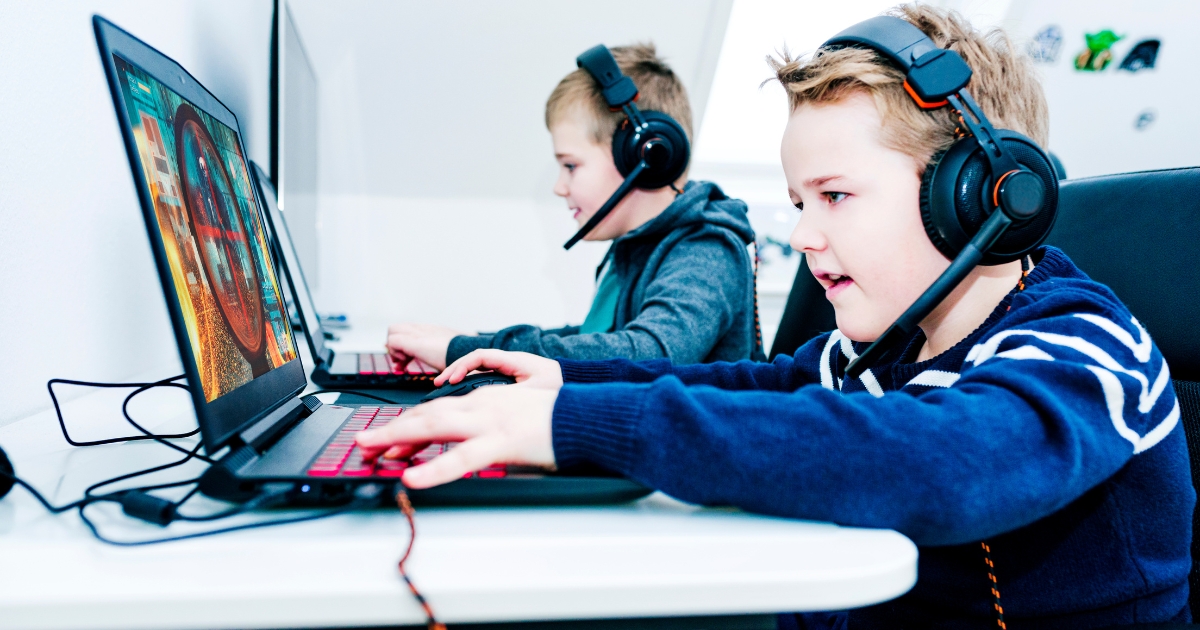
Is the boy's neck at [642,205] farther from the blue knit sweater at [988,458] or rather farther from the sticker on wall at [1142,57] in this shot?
the sticker on wall at [1142,57]

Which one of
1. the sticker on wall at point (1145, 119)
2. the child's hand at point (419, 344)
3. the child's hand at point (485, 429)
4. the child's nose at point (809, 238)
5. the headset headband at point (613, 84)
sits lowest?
the child's hand at point (419, 344)

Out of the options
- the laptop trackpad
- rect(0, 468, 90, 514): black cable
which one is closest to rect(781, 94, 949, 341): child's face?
the laptop trackpad

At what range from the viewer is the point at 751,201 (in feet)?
8.00

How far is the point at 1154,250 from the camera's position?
71 centimetres

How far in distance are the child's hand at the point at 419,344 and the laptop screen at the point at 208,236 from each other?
0.30m

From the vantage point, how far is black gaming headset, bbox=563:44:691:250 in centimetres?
118

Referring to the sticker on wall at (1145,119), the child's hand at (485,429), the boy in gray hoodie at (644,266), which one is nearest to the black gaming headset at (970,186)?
the child's hand at (485,429)

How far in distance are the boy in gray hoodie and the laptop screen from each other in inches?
14.2

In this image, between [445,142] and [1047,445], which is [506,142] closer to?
[445,142]

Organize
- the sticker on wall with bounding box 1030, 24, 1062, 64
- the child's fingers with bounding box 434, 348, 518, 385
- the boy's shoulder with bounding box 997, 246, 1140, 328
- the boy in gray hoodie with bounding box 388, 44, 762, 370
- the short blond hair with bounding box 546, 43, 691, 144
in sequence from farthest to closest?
1. the sticker on wall with bounding box 1030, 24, 1062, 64
2. the short blond hair with bounding box 546, 43, 691, 144
3. the boy in gray hoodie with bounding box 388, 44, 762, 370
4. the child's fingers with bounding box 434, 348, 518, 385
5. the boy's shoulder with bounding box 997, 246, 1140, 328

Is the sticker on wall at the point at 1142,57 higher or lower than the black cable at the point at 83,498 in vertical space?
higher

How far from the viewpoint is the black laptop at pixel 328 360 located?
2.93 ft

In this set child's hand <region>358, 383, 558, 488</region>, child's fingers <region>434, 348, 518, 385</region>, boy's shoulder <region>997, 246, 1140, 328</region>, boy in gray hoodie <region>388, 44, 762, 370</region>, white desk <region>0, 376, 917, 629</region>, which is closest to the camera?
white desk <region>0, 376, 917, 629</region>

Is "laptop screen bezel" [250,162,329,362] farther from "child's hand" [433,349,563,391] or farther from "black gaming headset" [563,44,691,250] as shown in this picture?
"black gaming headset" [563,44,691,250]
